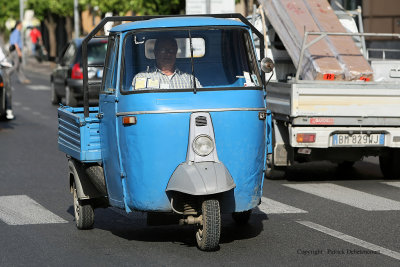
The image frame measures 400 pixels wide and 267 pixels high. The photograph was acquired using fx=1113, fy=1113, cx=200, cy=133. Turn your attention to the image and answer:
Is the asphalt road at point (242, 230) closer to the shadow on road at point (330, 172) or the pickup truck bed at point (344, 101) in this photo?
the shadow on road at point (330, 172)

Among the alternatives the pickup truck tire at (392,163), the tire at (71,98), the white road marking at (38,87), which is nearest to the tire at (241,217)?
the pickup truck tire at (392,163)

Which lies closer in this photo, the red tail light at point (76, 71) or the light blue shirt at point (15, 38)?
the red tail light at point (76, 71)

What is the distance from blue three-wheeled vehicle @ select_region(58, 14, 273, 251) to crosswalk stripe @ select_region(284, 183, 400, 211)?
9.07ft

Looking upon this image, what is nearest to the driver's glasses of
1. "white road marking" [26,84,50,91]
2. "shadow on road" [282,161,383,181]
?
"shadow on road" [282,161,383,181]

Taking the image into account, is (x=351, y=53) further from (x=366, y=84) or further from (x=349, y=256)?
(x=349, y=256)

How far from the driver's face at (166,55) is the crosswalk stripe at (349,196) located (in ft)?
9.96

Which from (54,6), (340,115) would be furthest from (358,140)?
(54,6)

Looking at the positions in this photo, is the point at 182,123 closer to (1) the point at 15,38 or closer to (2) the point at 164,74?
(2) the point at 164,74

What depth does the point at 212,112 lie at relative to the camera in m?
8.46

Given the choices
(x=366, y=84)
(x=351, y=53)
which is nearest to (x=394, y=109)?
(x=366, y=84)

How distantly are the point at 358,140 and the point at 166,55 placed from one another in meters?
4.50

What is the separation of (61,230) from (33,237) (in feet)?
1.51

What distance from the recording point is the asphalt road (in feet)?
26.9

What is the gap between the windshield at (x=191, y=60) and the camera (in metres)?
8.77
